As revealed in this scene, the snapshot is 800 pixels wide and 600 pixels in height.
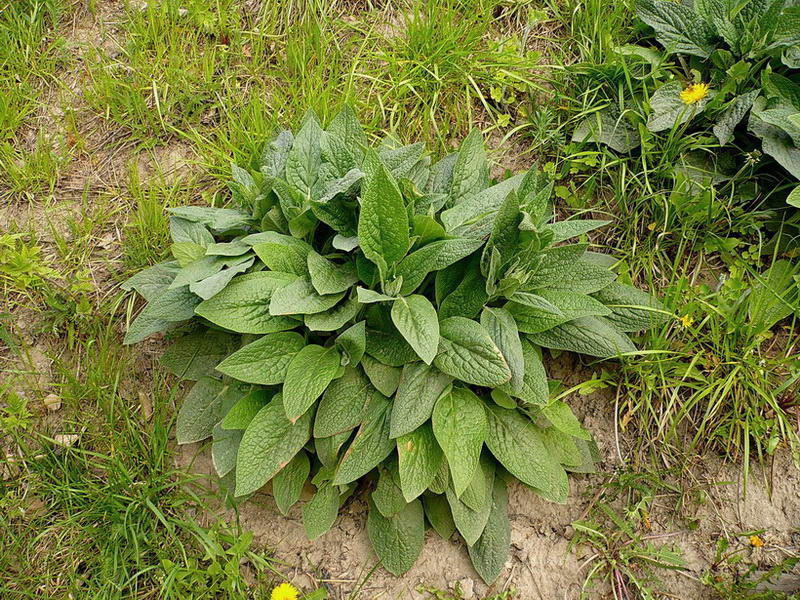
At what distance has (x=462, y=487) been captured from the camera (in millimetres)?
2072

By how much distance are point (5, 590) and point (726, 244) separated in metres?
3.21

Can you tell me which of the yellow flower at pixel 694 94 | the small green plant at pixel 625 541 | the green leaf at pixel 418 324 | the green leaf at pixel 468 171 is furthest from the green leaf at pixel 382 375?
the yellow flower at pixel 694 94

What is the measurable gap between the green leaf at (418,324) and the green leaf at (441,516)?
27.5 inches

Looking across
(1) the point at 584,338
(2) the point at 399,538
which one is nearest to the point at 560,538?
→ (2) the point at 399,538

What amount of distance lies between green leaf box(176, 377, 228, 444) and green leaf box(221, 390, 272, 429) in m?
0.16

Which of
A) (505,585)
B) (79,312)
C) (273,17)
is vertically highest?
(273,17)

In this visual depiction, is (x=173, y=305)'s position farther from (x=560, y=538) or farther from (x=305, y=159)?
(x=560, y=538)

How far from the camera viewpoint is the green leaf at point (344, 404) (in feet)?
7.36

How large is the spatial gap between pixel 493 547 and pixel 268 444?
0.95 meters

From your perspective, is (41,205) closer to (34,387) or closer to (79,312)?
(79,312)

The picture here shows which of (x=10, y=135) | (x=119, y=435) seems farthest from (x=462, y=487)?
(x=10, y=135)

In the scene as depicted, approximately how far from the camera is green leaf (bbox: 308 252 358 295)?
7.21 ft

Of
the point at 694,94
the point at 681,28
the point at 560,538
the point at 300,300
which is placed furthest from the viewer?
the point at 681,28

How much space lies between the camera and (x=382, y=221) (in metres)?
2.15
